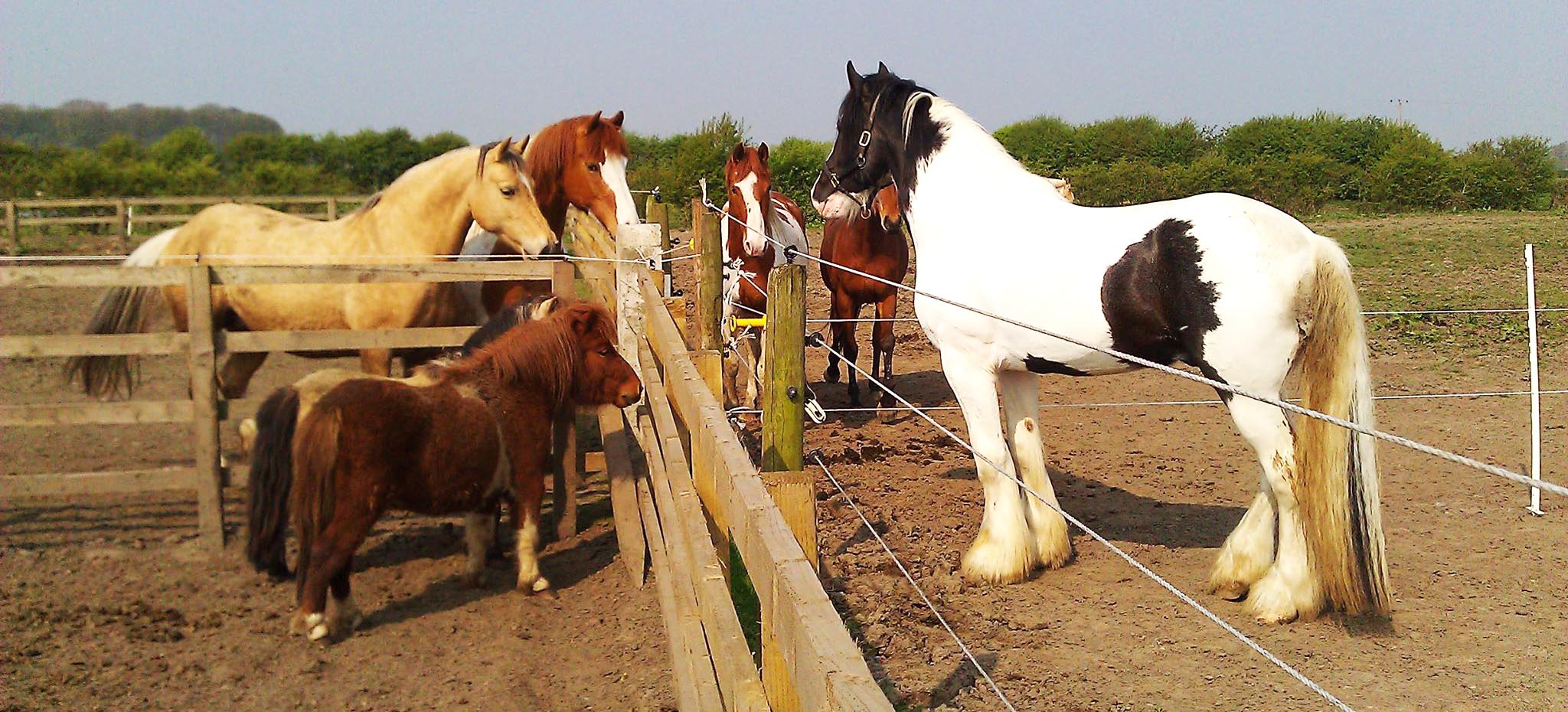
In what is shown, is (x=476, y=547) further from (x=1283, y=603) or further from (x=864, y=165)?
(x=1283, y=603)

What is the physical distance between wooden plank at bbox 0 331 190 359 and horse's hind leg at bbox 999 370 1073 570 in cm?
389

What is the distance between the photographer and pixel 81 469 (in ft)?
21.7

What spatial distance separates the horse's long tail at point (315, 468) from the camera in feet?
12.8

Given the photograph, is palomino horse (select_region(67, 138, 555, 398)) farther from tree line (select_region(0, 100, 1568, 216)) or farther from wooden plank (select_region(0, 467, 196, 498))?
tree line (select_region(0, 100, 1568, 216))

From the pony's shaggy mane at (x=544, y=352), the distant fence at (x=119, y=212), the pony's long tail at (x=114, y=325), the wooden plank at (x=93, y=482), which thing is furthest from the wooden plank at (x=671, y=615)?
the distant fence at (x=119, y=212)

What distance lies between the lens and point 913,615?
413cm

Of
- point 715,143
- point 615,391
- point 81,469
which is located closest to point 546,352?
point 615,391

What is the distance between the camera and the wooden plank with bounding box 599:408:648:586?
4770mm

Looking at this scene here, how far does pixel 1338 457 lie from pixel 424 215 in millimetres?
4414

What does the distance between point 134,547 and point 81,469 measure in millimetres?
1932

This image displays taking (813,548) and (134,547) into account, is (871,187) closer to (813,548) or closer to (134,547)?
(813,548)

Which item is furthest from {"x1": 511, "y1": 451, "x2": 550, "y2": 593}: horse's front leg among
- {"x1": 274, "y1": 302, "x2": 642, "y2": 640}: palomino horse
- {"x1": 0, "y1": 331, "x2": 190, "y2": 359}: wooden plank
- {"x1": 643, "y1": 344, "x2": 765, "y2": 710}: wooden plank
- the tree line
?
the tree line

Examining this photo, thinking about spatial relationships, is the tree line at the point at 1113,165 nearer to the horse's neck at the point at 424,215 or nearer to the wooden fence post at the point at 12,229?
the wooden fence post at the point at 12,229

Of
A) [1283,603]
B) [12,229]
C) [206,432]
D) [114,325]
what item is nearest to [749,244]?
[206,432]
